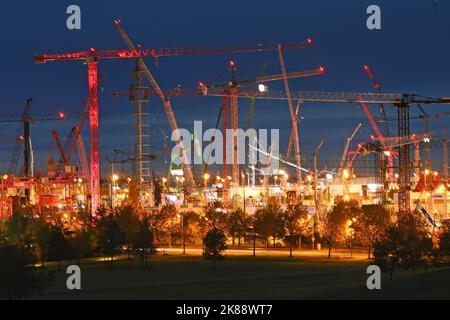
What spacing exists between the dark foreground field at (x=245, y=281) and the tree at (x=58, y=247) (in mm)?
2263

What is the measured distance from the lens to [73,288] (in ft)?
128

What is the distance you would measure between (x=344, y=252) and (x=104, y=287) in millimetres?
25947

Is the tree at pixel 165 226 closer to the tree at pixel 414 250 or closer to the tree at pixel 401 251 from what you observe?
the tree at pixel 414 250

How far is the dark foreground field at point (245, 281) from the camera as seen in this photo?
3263cm

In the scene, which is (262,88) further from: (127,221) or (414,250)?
(414,250)

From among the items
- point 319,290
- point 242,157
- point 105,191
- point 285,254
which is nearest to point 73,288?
point 319,290

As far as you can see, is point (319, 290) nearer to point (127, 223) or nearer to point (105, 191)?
point (127, 223)

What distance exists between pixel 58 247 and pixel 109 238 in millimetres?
3661

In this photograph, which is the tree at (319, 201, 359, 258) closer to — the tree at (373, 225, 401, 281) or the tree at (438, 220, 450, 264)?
the tree at (438, 220, 450, 264)

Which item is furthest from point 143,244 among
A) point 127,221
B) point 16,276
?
point 16,276

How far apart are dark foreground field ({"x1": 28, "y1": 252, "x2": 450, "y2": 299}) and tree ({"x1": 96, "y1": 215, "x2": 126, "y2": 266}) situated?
1117 mm

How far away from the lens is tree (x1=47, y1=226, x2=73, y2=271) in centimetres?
5562

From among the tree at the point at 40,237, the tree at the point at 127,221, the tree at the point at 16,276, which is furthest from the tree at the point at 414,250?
the tree at the point at 127,221
